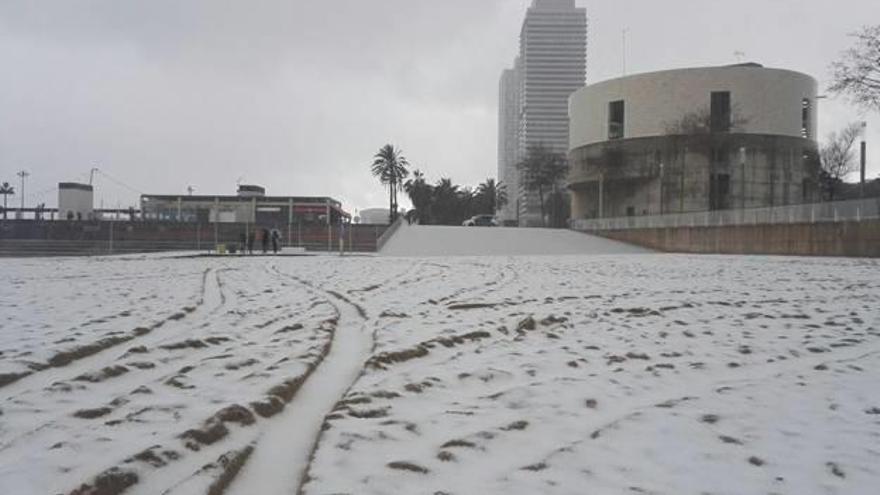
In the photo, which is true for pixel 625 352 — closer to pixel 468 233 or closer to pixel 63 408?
pixel 63 408

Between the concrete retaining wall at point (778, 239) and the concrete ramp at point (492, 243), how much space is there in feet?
7.79

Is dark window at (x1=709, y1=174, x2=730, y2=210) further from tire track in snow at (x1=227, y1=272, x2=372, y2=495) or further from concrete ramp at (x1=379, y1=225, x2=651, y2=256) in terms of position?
tire track in snow at (x1=227, y1=272, x2=372, y2=495)

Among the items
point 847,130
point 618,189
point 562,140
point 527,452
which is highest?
point 562,140

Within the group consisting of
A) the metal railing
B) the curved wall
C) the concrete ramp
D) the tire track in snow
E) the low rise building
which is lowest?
the tire track in snow

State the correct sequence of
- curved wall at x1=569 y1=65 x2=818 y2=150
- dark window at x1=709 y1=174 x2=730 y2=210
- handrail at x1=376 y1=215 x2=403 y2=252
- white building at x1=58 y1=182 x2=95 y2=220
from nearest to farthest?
handrail at x1=376 y1=215 x2=403 y2=252, curved wall at x1=569 y1=65 x2=818 y2=150, dark window at x1=709 y1=174 x2=730 y2=210, white building at x1=58 y1=182 x2=95 y2=220

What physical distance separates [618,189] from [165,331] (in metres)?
70.1

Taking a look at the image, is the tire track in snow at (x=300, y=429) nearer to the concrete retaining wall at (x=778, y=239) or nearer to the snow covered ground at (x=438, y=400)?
the snow covered ground at (x=438, y=400)

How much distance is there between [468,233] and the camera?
5053cm

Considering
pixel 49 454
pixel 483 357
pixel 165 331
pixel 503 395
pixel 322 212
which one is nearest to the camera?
pixel 49 454

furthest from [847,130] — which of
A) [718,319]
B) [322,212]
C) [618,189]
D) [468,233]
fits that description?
[718,319]

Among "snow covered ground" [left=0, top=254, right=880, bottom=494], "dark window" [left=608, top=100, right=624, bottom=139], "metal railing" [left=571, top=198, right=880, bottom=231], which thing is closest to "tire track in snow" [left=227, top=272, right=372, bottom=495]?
"snow covered ground" [left=0, top=254, right=880, bottom=494]

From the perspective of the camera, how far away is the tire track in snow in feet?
10.6

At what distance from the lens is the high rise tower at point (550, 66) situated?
128 metres

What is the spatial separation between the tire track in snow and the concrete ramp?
3040 centimetres
